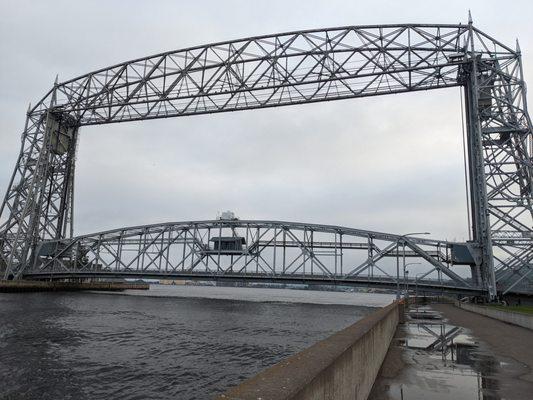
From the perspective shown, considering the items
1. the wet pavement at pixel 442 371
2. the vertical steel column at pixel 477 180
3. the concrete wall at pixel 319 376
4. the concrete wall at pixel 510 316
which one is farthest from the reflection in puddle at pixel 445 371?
the vertical steel column at pixel 477 180

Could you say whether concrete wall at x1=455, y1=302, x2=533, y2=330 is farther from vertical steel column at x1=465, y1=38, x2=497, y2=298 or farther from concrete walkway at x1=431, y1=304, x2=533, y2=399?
vertical steel column at x1=465, y1=38, x2=497, y2=298

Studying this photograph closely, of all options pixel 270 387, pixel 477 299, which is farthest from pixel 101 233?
pixel 270 387

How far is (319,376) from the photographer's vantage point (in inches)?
203

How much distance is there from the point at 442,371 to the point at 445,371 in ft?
0.32

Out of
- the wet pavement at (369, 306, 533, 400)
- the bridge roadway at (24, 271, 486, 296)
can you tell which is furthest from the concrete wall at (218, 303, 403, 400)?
the bridge roadway at (24, 271, 486, 296)

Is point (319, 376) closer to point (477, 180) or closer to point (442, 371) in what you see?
point (442, 371)

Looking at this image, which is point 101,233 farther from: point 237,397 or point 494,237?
point 237,397

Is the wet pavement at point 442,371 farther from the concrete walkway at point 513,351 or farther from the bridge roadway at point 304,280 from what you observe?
the bridge roadway at point 304,280

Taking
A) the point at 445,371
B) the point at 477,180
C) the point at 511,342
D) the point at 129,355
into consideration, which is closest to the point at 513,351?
the point at 511,342

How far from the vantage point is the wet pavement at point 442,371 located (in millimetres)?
9586

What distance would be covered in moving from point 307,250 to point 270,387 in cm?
7132

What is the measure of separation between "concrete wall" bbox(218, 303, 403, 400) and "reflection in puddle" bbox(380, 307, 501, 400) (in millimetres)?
1610

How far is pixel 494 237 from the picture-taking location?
143ft

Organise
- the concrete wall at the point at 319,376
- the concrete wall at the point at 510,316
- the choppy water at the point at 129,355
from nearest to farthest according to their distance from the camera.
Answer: the concrete wall at the point at 319,376 → the choppy water at the point at 129,355 → the concrete wall at the point at 510,316
